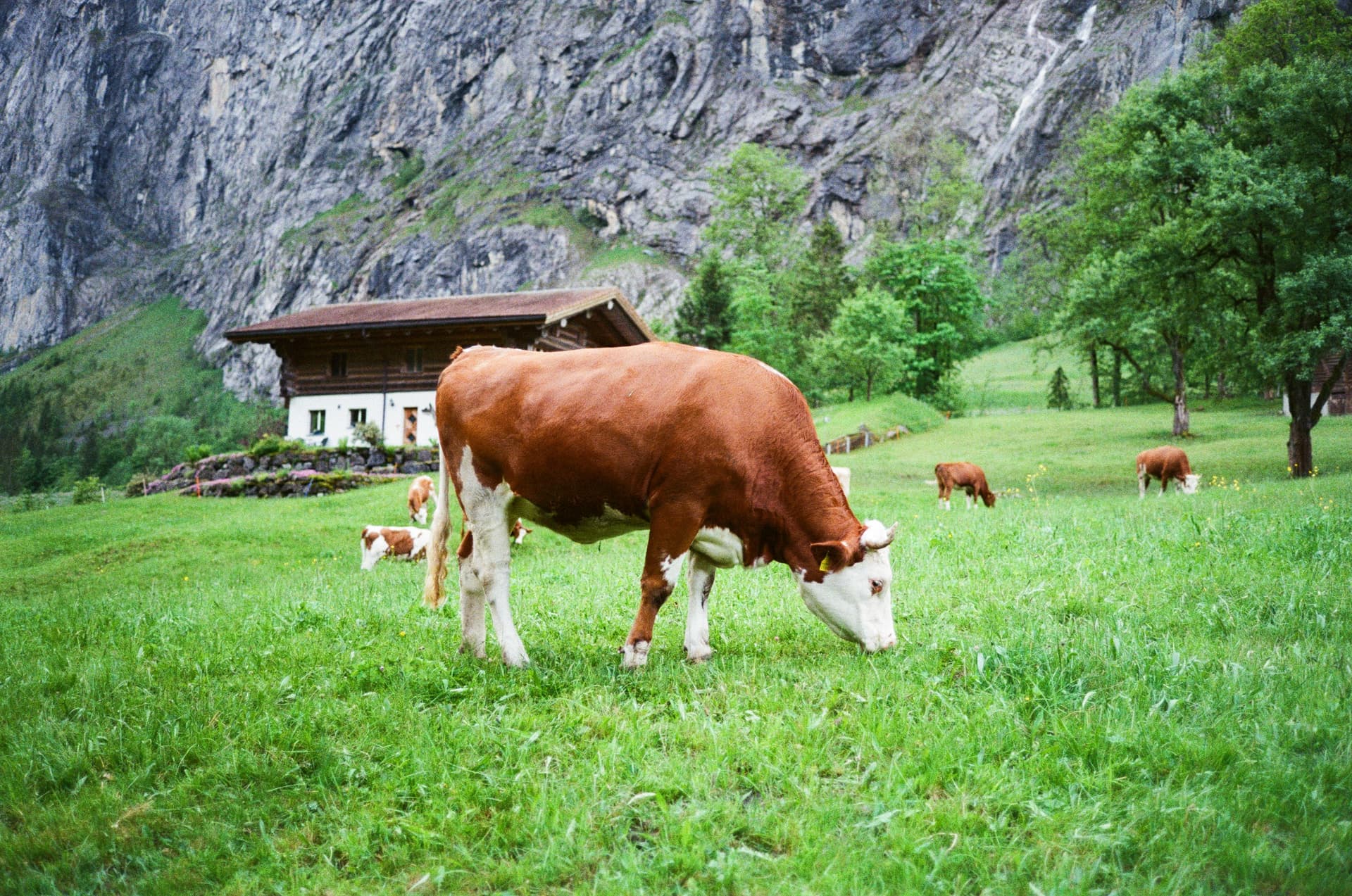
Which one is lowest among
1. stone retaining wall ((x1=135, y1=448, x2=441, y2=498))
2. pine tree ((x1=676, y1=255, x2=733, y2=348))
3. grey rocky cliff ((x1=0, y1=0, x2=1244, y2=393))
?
stone retaining wall ((x1=135, y1=448, x2=441, y2=498))

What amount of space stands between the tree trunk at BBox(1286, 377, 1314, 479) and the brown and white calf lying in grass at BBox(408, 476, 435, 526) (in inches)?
895

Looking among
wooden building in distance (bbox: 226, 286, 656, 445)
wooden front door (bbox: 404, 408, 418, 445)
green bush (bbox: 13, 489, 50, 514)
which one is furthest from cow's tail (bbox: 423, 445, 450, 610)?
wooden front door (bbox: 404, 408, 418, 445)

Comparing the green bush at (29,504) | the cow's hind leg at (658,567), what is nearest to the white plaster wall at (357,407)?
the green bush at (29,504)

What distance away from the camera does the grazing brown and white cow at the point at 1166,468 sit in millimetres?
21703

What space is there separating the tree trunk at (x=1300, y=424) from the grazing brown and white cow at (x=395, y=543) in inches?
867

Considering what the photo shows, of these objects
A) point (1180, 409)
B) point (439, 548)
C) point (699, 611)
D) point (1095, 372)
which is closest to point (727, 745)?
point (699, 611)

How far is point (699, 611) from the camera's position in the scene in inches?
243

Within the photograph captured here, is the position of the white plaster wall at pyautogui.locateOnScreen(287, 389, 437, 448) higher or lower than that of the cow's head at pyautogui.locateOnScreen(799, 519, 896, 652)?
higher

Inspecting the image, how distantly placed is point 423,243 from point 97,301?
89373mm

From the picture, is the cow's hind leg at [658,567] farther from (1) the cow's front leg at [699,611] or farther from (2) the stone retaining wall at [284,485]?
(2) the stone retaining wall at [284,485]

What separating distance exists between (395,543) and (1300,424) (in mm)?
23024

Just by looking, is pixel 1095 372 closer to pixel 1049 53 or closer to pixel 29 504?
pixel 29 504

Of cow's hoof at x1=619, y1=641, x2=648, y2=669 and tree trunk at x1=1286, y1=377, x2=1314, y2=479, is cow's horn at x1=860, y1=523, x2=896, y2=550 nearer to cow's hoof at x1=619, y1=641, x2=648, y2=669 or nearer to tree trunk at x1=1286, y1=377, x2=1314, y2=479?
cow's hoof at x1=619, y1=641, x2=648, y2=669

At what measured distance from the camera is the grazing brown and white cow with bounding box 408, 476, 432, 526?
838 inches
